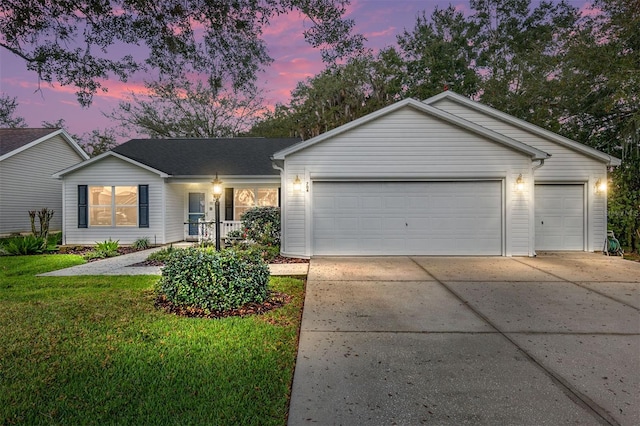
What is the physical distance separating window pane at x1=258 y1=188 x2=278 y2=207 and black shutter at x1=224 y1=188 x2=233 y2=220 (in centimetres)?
110

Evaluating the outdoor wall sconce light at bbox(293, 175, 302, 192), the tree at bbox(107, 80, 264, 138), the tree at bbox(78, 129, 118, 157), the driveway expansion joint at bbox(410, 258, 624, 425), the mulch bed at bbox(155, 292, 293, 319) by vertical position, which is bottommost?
the driveway expansion joint at bbox(410, 258, 624, 425)

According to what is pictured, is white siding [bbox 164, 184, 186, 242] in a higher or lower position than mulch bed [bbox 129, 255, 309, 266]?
higher

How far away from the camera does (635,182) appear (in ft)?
33.7

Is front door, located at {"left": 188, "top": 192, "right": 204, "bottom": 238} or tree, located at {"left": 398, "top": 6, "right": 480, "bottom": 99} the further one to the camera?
tree, located at {"left": 398, "top": 6, "right": 480, "bottom": 99}

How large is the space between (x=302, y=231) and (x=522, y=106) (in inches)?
522

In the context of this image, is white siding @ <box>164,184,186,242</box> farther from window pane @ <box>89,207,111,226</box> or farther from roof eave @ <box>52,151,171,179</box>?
window pane @ <box>89,207,111,226</box>

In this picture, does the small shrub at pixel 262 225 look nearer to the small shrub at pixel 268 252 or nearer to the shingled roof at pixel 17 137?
the small shrub at pixel 268 252

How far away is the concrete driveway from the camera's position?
8.36 ft

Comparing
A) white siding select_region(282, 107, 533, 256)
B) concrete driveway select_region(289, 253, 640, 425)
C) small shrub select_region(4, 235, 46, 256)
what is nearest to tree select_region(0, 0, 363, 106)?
white siding select_region(282, 107, 533, 256)

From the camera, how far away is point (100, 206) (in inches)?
491

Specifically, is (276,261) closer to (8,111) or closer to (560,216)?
(560,216)

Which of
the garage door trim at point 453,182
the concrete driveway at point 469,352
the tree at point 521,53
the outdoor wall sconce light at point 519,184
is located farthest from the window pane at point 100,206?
the tree at point 521,53

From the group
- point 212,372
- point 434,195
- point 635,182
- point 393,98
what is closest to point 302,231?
point 434,195

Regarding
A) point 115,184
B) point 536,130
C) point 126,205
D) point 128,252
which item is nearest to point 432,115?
point 536,130
